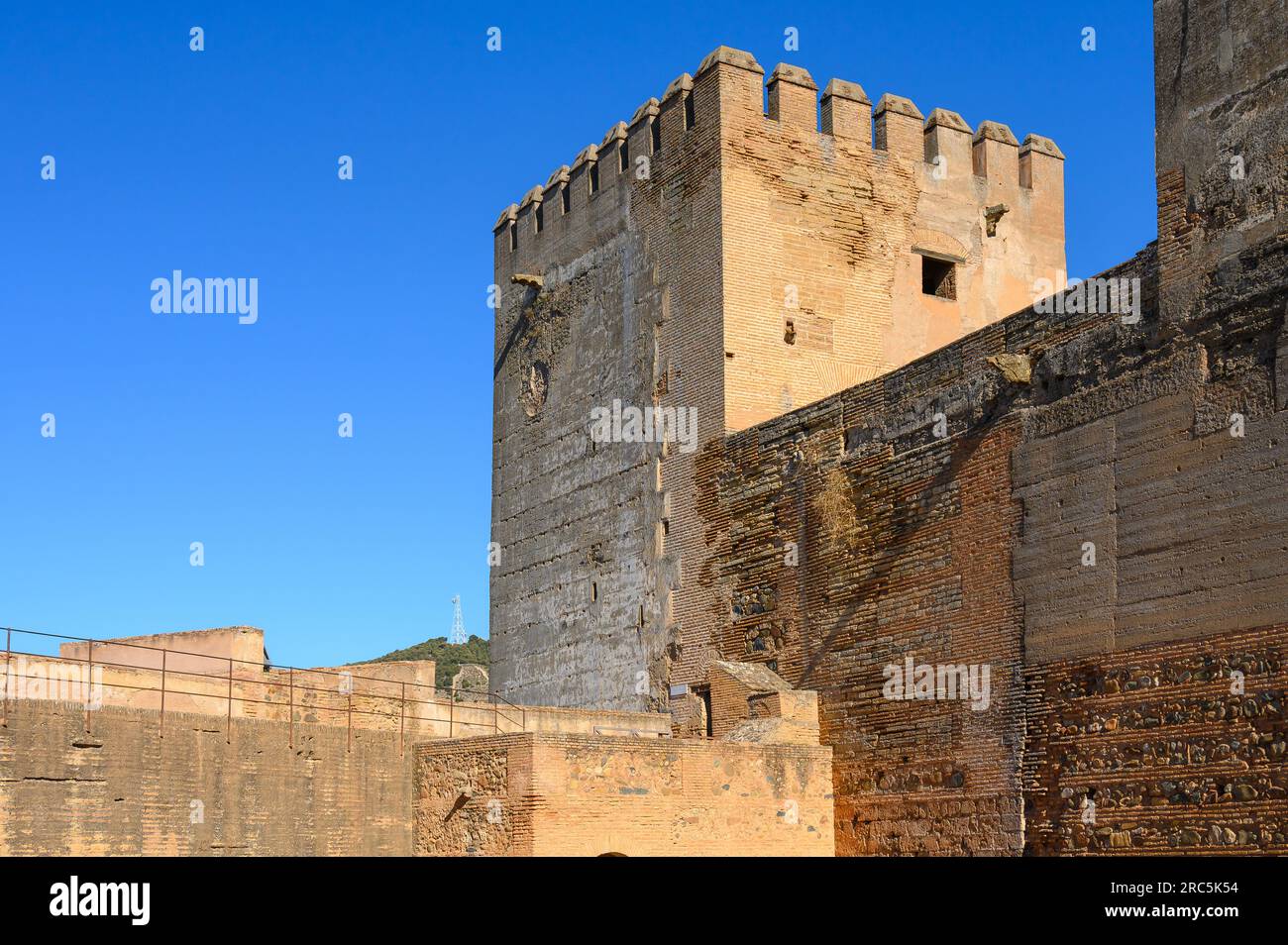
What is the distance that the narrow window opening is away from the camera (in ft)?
70.1

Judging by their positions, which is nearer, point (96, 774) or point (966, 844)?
point (96, 774)

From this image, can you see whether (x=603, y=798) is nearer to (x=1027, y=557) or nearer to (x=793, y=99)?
(x=1027, y=557)

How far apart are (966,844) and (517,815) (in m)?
3.90

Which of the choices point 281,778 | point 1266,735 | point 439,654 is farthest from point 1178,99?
point 439,654

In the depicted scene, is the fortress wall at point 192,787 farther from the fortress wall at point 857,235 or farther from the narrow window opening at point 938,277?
the narrow window opening at point 938,277

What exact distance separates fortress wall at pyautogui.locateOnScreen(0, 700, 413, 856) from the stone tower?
506 cm

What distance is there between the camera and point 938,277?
21.5m

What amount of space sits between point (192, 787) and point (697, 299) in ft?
28.9

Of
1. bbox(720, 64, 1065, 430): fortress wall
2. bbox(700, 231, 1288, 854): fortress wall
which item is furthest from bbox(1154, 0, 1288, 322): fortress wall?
bbox(720, 64, 1065, 430): fortress wall

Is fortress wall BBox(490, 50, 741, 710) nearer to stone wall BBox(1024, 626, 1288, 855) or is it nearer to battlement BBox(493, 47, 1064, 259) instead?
battlement BBox(493, 47, 1064, 259)

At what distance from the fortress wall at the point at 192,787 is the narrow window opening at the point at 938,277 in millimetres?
9462

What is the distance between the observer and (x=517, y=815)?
568 inches
